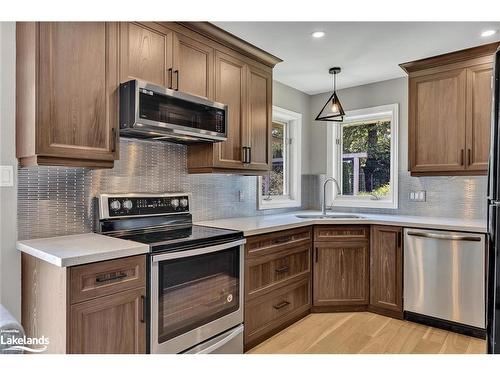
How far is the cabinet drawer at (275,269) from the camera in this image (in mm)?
2393

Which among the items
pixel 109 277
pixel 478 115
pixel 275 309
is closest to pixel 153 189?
pixel 109 277

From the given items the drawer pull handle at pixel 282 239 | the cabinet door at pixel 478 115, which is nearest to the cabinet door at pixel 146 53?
the drawer pull handle at pixel 282 239

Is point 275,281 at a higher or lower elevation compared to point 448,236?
lower

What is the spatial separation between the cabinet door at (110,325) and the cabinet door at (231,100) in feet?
4.10

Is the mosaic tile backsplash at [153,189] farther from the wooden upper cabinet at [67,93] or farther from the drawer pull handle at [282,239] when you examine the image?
the drawer pull handle at [282,239]

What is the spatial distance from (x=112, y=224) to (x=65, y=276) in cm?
72

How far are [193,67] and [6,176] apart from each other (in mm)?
1361

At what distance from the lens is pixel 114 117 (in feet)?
6.26

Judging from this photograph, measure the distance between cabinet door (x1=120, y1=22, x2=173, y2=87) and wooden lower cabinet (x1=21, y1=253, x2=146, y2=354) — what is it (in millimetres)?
1130

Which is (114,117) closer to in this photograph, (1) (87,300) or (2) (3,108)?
(2) (3,108)

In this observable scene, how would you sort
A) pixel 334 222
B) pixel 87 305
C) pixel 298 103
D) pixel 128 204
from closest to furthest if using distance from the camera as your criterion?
pixel 87 305, pixel 128 204, pixel 334 222, pixel 298 103

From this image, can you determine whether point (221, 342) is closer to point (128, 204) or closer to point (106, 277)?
point (106, 277)

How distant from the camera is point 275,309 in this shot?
103 inches
